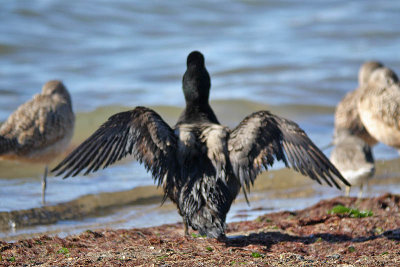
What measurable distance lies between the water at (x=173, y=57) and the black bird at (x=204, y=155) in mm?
2692

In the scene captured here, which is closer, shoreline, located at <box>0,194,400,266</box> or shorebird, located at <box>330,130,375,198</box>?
shoreline, located at <box>0,194,400,266</box>

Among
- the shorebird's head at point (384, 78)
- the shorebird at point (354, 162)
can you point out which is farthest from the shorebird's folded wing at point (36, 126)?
the shorebird's head at point (384, 78)

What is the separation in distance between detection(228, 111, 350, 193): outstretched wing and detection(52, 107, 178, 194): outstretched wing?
56 centimetres

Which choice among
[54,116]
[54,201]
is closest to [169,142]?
[54,201]

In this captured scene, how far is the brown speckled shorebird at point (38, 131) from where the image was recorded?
8.34 metres

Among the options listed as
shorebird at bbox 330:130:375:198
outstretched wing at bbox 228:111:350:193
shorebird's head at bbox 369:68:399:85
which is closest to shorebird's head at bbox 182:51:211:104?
outstretched wing at bbox 228:111:350:193

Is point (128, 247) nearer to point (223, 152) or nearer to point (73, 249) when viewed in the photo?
point (73, 249)

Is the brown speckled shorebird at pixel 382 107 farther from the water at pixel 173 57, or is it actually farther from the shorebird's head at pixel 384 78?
the water at pixel 173 57

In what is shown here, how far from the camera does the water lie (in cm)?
1222

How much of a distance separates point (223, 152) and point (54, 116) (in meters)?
4.25

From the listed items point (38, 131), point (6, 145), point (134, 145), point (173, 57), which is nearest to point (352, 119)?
point (38, 131)

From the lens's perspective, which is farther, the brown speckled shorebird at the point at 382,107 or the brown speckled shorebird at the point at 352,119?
the brown speckled shorebird at the point at 352,119

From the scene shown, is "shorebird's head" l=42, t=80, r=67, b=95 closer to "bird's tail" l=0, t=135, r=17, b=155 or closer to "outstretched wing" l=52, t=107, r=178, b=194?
"bird's tail" l=0, t=135, r=17, b=155

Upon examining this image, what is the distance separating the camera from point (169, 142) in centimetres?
519
